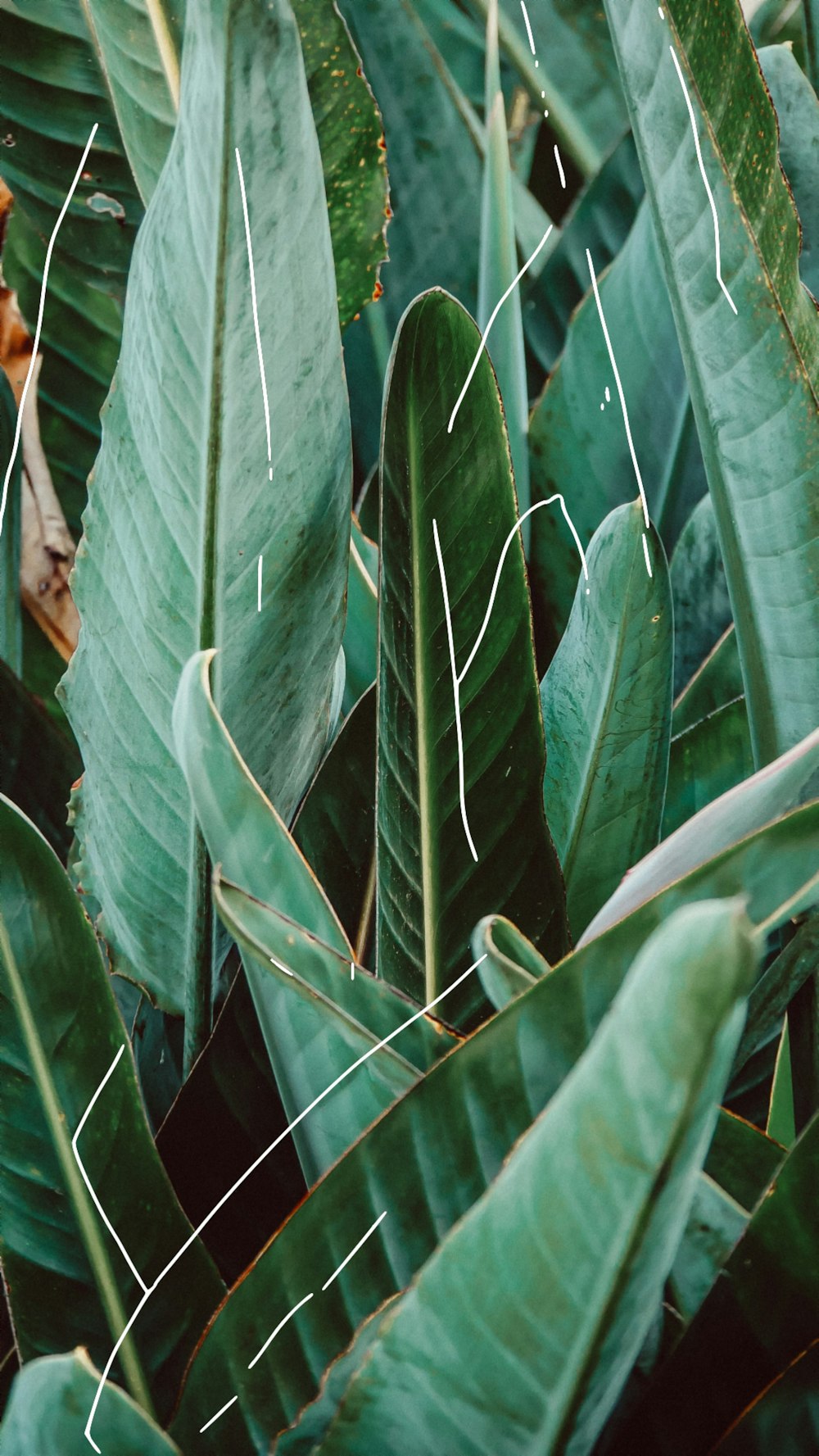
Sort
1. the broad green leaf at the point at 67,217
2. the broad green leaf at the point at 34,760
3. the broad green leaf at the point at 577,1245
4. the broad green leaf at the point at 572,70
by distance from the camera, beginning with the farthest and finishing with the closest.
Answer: the broad green leaf at the point at 572,70 < the broad green leaf at the point at 67,217 < the broad green leaf at the point at 34,760 < the broad green leaf at the point at 577,1245

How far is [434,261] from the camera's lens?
669mm

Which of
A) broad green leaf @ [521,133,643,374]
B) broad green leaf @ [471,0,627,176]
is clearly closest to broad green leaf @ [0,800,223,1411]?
broad green leaf @ [521,133,643,374]

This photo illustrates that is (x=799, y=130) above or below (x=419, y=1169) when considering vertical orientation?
above

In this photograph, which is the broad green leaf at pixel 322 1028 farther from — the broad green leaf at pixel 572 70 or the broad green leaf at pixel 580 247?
the broad green leaf at pixel 572 70

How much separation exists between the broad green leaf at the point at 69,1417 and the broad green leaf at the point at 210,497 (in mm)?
178

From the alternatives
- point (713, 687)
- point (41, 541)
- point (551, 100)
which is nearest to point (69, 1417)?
point (713, 687)

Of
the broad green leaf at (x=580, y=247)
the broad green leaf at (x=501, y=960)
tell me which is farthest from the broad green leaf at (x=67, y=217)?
the broad green leaf at (x=501, y=960)

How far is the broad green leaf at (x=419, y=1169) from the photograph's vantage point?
0.23 m

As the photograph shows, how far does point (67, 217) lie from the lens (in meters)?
0.60

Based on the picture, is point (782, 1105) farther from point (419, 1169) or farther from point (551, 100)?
point (551, 100)

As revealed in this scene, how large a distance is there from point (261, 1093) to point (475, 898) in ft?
0.30

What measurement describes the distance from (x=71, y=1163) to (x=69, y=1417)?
0.24ft

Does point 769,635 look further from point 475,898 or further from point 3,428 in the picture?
point 3,428

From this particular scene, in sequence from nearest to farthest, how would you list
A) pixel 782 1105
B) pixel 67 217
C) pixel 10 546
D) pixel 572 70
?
pixel 782 1105
pixel 10 546
pixel 67 217
pixel 572 70
